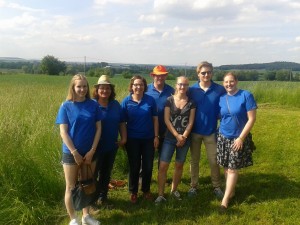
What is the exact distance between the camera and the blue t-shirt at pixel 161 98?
5166mm

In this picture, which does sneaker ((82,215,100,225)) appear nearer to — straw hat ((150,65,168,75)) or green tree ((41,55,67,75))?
straw hat ((150,65,168,75))

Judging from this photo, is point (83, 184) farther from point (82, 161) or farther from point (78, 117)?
point (78, 117)

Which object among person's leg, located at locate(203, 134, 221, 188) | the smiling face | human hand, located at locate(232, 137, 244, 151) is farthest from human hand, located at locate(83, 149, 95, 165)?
human hand, located at locate(232, 137, 244, 151)

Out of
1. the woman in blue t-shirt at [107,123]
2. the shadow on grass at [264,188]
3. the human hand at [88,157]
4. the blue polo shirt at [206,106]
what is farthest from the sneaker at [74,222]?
the shadow on grass at [264,188]

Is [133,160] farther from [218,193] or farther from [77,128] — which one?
[218,193]

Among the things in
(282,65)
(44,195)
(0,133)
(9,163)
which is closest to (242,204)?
(44,195)

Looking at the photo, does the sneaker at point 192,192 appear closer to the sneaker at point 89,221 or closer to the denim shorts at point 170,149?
the denim shorts at point 170,149

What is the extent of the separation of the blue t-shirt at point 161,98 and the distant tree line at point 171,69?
105 centimetres

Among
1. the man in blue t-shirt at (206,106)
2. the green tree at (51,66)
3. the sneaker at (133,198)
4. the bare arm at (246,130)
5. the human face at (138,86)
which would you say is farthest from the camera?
the green tree at (51,66)

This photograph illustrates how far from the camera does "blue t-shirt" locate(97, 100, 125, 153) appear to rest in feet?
15.2

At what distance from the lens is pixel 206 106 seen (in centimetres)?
488

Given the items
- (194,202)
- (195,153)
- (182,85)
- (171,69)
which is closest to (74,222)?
(194,202)

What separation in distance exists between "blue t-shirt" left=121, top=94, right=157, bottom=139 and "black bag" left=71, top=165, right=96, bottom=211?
0.92m

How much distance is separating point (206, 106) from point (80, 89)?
1821mm
